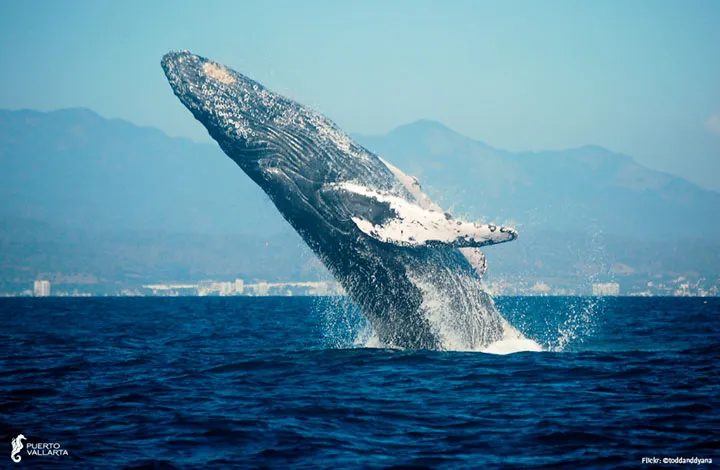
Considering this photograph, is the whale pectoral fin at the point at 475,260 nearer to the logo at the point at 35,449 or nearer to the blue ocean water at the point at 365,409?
the blue ocean water at the point at 365,409

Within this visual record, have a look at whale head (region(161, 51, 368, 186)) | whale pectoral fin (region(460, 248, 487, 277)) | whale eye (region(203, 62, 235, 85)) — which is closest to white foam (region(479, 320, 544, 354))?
whale pectoral fin (region(460, 248, 487, 277))

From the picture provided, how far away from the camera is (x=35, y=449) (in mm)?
7316

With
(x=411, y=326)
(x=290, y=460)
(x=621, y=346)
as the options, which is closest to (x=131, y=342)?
(x=411, y=326)

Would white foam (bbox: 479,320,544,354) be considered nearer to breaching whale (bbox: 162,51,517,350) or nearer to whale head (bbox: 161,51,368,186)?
breaching whale (bbox: 162,51,517,350)

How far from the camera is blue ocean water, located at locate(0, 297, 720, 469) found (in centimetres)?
711

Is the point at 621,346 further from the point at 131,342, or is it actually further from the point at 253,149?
the point at 131,342

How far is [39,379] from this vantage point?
11.8m

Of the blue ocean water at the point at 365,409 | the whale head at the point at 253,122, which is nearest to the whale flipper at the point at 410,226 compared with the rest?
the whale head at the point at 253,122

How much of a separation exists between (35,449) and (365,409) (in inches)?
133

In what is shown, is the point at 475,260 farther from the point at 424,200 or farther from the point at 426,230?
the point at 426,230

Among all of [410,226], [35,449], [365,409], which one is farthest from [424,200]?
[35,449]

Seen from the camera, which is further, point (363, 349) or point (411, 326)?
point (363, 349)

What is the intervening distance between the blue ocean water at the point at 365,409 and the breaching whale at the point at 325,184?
42.8 inches

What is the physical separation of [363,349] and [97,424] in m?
5.81
